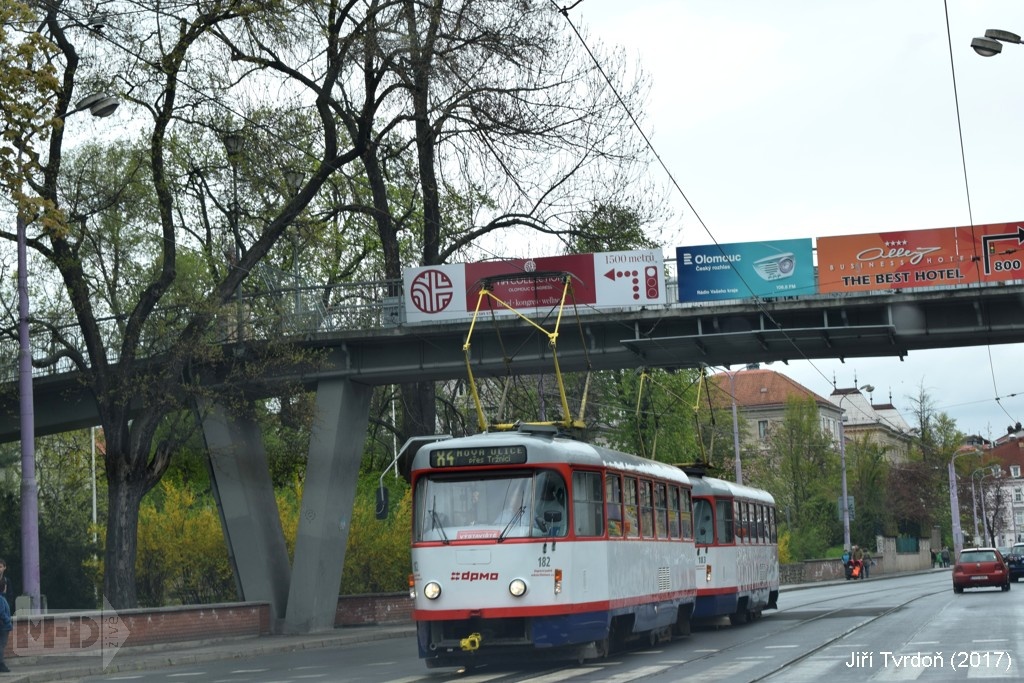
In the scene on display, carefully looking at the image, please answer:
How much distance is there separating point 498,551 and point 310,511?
1555cm

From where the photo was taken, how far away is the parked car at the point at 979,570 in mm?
40688

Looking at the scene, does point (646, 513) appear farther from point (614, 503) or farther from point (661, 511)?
point (614, 503)

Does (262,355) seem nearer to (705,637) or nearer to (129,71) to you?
(129,71)

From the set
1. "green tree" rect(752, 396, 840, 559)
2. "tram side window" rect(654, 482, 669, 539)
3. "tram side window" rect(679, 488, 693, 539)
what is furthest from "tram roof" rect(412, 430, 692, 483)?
"green tree" rect(752, 396, 840, 559)

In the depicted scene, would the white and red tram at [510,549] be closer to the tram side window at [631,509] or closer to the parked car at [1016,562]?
the tram side window at [631,509]

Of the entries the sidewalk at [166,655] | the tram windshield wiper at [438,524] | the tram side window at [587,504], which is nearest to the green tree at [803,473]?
the sidewalk at [166,655]

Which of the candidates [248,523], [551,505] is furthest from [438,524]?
[248,523]

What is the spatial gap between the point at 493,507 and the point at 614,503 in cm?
259

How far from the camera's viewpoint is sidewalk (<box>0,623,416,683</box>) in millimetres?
21031

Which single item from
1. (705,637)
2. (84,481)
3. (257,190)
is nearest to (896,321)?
(705,637)

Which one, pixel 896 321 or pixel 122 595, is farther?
pixel 896 321

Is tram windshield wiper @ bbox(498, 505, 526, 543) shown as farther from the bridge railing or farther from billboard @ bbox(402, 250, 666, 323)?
the bridge railing

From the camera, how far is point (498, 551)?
17.2 m

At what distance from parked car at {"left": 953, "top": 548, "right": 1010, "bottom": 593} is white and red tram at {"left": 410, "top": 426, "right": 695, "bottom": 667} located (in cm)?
2488
